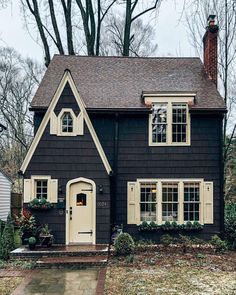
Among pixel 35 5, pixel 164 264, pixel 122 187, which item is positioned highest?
pixel 35 5

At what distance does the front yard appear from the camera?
828 cm

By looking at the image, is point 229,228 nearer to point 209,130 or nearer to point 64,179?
point 209,130

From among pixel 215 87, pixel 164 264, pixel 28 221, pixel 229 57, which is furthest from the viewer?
pixel 229 57

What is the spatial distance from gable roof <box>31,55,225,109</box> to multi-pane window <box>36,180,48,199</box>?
9.36ft

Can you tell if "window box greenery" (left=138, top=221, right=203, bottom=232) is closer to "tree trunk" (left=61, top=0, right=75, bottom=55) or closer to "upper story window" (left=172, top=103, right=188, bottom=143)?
"upper story window" (left=172, top=103, right=188, bottom=143)

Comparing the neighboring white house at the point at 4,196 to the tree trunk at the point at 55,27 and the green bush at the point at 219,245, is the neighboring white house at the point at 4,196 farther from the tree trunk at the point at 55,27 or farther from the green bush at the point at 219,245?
the green bush at the point at 219,245

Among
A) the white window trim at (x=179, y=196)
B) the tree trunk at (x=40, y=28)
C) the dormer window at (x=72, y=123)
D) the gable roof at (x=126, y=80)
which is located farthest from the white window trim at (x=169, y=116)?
the tree trunk at (x=40, y=28)

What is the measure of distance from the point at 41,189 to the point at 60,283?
4.75 metres

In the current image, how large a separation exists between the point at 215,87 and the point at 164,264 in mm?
7495

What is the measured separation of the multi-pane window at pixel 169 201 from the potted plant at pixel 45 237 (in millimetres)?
4186

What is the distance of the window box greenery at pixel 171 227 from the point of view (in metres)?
13.7

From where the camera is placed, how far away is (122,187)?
553 inches

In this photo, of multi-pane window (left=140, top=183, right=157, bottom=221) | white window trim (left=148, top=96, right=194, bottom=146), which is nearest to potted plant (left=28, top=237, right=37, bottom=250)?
multi-pane window (left=140, top=183, right=157, bottom=221)

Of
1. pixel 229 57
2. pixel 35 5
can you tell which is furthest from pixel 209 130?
pixel 35 5
